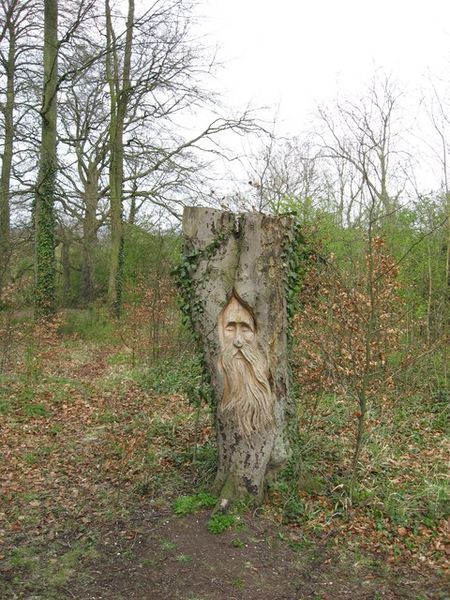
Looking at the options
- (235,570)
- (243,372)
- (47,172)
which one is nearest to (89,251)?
(47,172)

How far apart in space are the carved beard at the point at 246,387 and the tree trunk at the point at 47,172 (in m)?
9.97

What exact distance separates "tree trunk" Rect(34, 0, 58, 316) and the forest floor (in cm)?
776

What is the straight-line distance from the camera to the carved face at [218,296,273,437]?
14.3 feet

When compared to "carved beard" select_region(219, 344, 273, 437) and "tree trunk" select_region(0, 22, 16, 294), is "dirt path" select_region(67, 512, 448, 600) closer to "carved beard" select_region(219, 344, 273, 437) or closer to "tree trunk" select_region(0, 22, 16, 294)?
"carved beard" select_region(219, 344, 273, 437)

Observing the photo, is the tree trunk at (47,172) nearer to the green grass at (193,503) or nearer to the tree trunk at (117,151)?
the tree trunk at (117,151)

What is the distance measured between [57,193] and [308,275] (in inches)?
416

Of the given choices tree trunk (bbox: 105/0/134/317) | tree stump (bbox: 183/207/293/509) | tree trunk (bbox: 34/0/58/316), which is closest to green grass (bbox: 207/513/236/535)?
tree stump (bbox: 183/207/293/509)

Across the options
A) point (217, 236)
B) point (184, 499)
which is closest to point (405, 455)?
point (184, 499)

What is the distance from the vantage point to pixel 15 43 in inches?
613

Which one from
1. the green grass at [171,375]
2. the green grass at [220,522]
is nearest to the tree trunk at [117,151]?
the green grass at [171,375]

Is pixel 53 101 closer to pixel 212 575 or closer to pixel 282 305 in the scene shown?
pixel 282 305

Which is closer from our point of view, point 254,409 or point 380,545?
point 380,545

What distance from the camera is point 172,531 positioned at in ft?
13.5

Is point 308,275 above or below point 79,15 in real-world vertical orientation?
below
